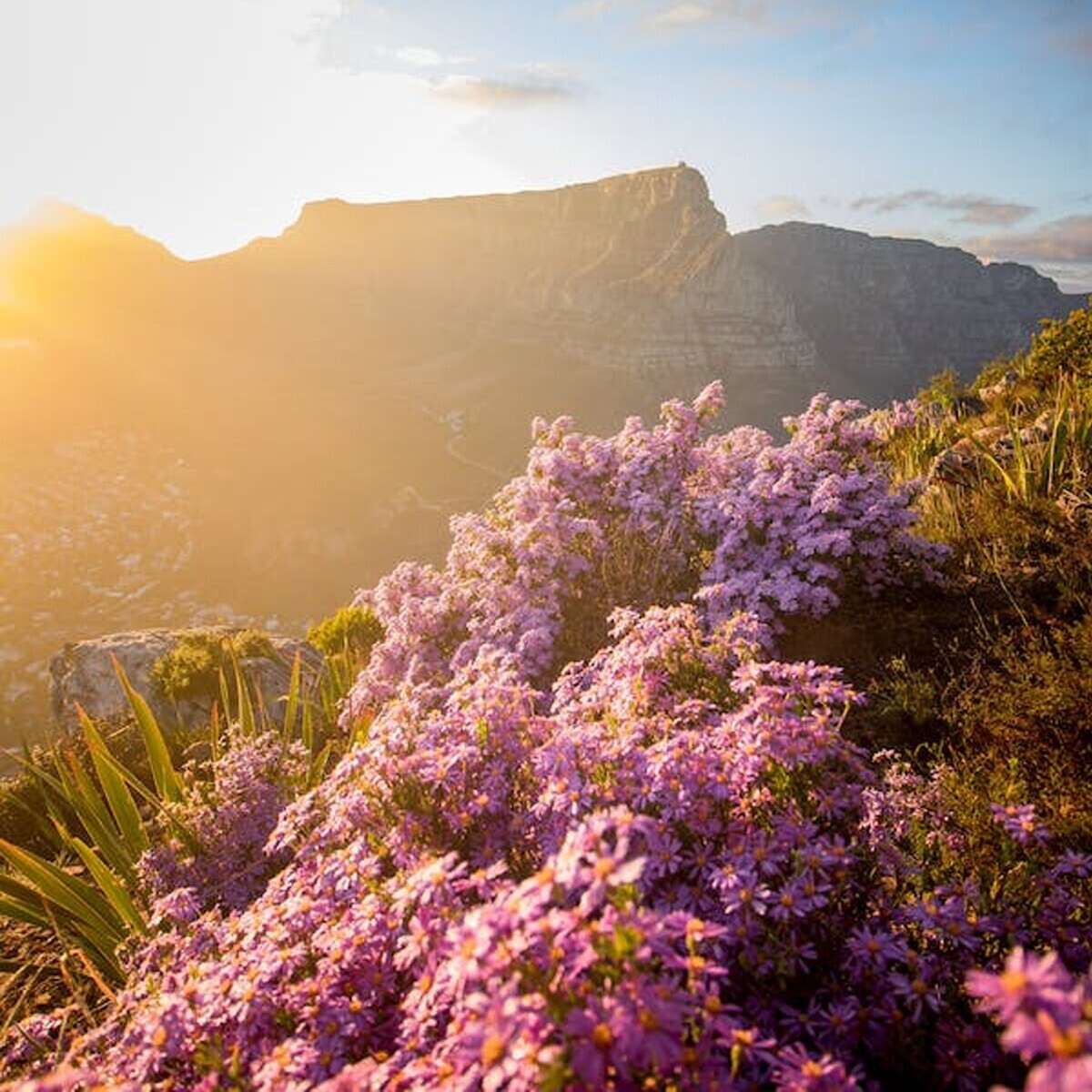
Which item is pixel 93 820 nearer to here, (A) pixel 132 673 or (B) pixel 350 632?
(A) pixel 132 673

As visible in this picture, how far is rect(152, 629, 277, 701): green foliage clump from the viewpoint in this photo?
9.27 meters

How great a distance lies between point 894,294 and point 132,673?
19724cm

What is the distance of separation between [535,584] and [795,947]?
4.25m

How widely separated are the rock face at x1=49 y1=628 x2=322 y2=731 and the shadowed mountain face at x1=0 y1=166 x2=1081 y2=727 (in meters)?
26.7

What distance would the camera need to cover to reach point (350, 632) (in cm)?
1088

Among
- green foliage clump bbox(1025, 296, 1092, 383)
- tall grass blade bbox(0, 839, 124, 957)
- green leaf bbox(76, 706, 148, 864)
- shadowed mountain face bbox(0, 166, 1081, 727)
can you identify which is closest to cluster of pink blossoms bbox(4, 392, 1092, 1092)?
tall grass blade bbox(0, 839, 124, 957)

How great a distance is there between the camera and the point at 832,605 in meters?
5.33

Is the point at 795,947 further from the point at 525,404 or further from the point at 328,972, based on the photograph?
the point at 525,404

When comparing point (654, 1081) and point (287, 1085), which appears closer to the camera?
point (654, 1081)

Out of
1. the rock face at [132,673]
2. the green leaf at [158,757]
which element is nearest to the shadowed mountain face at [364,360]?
the rock face at [132,673]

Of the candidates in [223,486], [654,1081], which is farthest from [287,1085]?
[223,486]

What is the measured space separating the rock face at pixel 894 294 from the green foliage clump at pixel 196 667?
17170cm

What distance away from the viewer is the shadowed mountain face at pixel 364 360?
2173 inches

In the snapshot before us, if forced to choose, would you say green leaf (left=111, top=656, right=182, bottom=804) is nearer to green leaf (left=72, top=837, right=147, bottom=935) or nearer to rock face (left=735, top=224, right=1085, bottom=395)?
green leaf (left=72, top=837, right=147, bottom=935)
